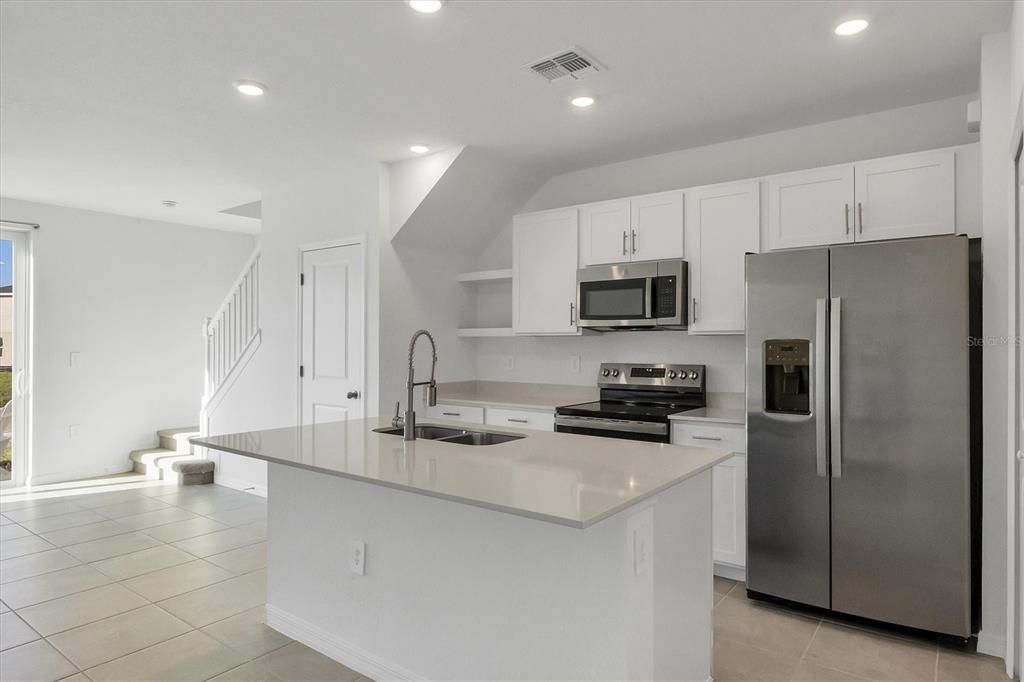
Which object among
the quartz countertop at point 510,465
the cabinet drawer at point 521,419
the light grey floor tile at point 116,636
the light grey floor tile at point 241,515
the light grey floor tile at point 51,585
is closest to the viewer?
the quartz countertop at point 510,465

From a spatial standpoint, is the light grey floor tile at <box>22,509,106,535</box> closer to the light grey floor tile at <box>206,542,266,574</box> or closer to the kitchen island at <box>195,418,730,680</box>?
the light grey floor tile at <box>206,542,266,574</box>

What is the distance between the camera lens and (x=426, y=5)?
93.7 inches

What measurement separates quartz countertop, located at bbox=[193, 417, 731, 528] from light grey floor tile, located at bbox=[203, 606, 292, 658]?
0.90 meters

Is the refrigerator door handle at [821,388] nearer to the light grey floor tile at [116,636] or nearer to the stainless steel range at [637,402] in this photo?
the stainless steel range at [637,402]

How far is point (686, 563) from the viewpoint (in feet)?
7.06

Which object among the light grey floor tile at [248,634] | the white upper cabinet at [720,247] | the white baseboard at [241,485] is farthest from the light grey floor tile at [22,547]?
the white upper cabinet at [720,247]

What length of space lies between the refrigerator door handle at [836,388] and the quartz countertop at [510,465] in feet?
2.90

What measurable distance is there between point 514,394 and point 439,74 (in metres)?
2.60

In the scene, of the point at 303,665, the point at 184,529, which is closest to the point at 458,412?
the point at 184,529

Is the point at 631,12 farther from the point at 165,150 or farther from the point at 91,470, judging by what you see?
the point at 91,470

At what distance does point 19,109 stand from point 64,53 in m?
1.00

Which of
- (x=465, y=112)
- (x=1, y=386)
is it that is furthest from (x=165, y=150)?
(x=1, y=386)

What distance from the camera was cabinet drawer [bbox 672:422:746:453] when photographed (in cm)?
340

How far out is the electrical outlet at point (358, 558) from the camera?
8.13 feet
